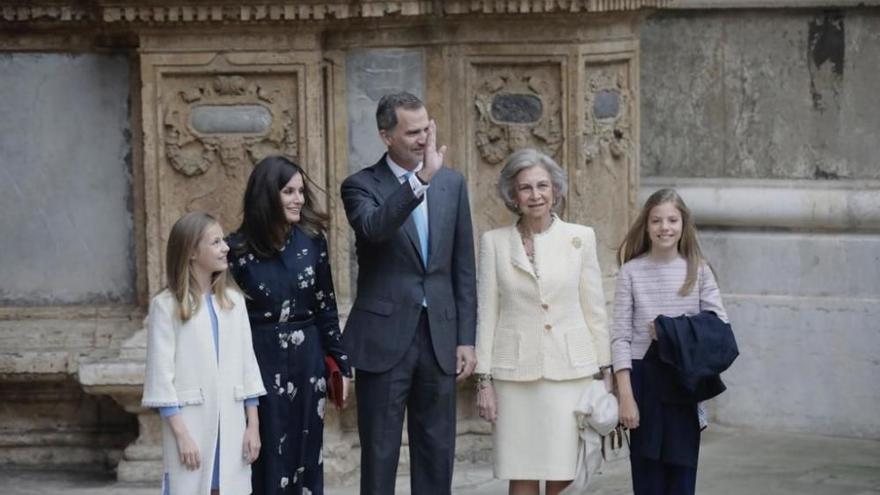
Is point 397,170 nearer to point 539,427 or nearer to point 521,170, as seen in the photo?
point 521,170

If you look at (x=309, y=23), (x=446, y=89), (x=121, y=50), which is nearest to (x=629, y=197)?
(x=446, y=89)

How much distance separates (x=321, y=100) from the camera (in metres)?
9.84

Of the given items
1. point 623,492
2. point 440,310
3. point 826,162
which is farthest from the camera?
point 826,162

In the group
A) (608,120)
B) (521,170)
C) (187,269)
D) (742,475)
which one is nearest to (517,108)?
(608,120)

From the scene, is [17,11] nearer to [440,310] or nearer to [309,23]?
[309,23]

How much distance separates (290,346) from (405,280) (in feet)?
1.58

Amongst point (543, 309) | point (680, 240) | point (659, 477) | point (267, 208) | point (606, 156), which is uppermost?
point (606, 156)

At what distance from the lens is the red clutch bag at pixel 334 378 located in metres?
8.34

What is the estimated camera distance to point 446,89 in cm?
992

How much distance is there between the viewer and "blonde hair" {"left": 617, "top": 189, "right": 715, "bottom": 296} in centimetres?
831

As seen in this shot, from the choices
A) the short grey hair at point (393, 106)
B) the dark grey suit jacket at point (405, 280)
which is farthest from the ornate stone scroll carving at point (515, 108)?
the short grey hair at point (393, 106)

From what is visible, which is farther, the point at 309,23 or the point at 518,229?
the point at 309,23

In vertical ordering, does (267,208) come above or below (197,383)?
above

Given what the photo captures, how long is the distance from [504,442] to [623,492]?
1369 millimetres
